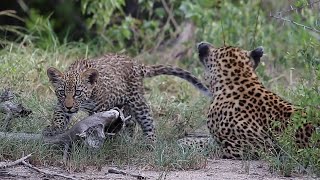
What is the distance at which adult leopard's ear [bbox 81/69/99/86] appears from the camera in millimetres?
8769

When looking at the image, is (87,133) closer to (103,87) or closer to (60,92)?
(60,92)

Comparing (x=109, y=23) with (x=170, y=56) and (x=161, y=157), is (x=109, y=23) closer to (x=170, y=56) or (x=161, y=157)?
(x=170, y=56)

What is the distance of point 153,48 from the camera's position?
1416cm

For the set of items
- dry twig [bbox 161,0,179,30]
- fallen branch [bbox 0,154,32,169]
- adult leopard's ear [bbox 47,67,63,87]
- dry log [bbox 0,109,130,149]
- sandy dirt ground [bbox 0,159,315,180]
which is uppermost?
dry twig [bbox 161,0,179,30]

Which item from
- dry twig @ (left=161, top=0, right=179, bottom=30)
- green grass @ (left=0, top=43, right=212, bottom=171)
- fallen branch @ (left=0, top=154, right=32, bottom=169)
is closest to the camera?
fallen branch @ (left=0, top=154, right=32, bottom=169)

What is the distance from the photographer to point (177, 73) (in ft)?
32.4

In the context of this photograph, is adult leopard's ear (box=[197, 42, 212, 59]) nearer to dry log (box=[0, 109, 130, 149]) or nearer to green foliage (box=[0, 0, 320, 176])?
green foliage (box=[0, 0, 320, 176])

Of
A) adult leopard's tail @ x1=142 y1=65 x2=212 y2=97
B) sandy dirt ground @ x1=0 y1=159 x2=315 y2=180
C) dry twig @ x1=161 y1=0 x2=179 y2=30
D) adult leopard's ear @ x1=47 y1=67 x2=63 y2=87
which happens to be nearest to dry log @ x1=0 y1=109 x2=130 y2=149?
sandy dirt ground @ x1=0 y1=159 x2=315 y2=180

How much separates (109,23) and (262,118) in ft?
21.5

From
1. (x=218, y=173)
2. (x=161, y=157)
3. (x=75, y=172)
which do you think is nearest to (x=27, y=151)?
(x=75, y=172)

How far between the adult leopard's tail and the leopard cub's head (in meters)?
1.17

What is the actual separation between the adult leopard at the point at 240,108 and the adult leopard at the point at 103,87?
0.46 meters

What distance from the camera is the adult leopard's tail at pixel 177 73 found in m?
9.80

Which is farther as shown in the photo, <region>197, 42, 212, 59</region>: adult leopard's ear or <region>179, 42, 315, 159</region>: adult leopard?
<region>197, 42, 212, 59</region>: adult leopard's ear
